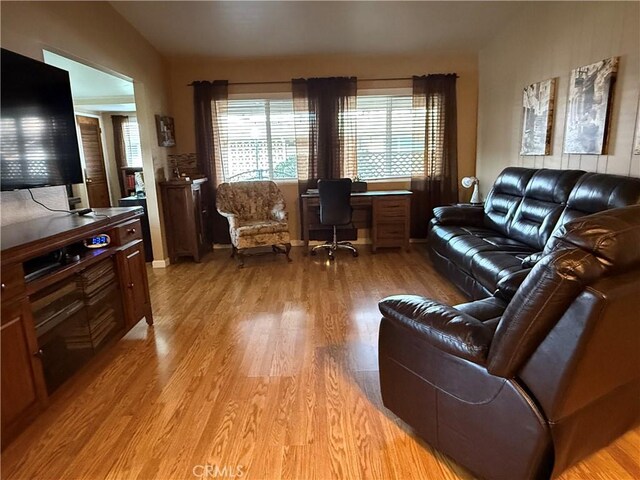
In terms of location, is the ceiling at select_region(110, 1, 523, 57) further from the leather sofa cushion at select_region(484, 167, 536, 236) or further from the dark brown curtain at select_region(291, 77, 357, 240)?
the leather sofa cushion at select_region(484, 167, 536, 236)

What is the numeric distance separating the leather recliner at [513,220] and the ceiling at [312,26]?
5.65 feet

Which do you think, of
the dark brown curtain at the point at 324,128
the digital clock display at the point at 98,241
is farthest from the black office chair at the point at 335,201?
the digital clock display at the point at 98,241

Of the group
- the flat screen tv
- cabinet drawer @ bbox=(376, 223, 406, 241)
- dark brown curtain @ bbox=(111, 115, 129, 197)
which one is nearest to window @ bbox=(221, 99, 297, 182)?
cabinet drawer @ bbox=(376, 223, 406, 241)

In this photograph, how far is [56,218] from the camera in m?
2.34

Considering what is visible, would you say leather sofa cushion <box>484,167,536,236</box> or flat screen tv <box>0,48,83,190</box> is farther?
leather sofa cushion <box>484,167,536,236</box>

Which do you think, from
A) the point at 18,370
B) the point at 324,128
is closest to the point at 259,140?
the point at 324,128

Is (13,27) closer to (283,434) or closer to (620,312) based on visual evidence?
(283,434)

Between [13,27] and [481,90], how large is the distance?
4.66 metres

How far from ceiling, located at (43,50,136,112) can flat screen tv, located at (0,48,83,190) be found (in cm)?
174

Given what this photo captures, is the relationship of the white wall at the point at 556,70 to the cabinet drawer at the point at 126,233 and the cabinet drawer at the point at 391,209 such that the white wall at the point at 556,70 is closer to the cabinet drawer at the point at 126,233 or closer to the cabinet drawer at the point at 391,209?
the cabinet drawer at the point at 391,209

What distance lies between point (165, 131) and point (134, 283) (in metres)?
2.49

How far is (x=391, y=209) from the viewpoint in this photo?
4719mm

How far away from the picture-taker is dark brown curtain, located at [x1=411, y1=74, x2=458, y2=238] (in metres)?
4.85

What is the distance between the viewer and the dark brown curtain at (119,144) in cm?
719
